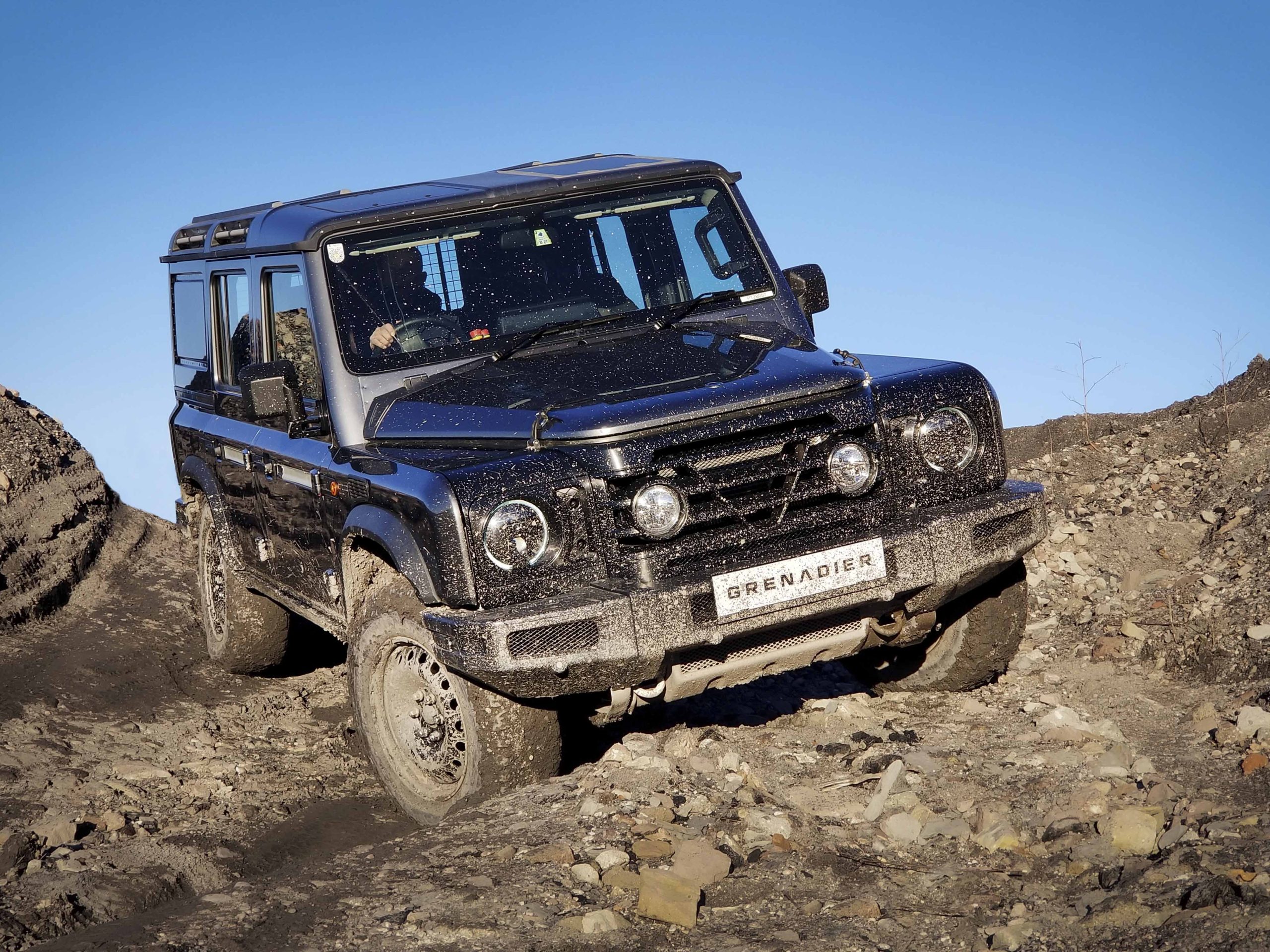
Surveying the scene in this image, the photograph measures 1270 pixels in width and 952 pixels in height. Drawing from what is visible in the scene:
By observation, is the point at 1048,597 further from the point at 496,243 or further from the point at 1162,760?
the point at 496,243

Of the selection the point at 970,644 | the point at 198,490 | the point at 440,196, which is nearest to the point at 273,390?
the point at 440,196

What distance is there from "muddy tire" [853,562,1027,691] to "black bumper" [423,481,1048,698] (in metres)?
0.49

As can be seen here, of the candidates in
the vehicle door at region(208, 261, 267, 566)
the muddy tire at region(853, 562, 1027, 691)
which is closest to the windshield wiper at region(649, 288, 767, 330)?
the muddy tire at region(853, 562, 1027, 691)

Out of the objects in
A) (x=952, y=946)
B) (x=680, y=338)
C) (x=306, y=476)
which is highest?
(x=680, y=338)

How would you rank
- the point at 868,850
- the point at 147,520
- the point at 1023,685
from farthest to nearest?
the point at 147,520 → the point at 1023,685 → the point at 868,850

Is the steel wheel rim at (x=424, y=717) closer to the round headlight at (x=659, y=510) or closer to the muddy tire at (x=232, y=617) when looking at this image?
the round headlight at (x=659, y=510)

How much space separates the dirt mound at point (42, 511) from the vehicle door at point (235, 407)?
9.41ft

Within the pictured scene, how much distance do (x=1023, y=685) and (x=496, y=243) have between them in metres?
2.93

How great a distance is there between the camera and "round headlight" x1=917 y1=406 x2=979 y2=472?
191 inches

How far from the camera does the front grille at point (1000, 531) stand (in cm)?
476

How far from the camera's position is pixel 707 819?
4.29 metres

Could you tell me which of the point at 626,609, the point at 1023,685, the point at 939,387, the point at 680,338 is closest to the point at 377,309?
the point at 680,338

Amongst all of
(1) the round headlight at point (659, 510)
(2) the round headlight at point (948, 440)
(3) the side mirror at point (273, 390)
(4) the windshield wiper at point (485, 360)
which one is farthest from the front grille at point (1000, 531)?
(3) the side mirror at point (273, 390)

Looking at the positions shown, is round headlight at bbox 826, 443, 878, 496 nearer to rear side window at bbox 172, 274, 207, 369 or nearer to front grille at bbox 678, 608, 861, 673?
front grille at bbox 678, 608, 861, 673
